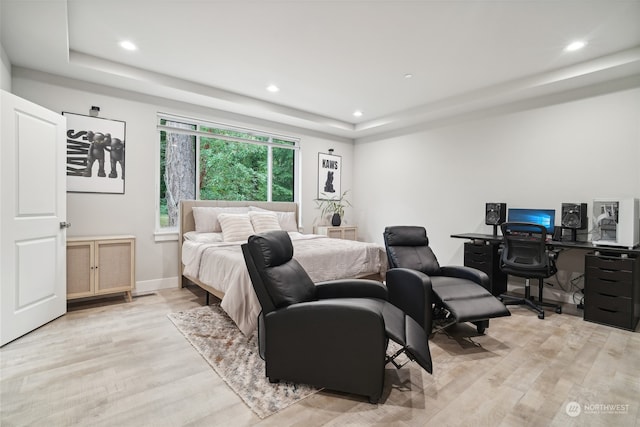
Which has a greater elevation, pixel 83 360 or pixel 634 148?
pixel 634 148

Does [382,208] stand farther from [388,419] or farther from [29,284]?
[29,284]

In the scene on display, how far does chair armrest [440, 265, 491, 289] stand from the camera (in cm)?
291

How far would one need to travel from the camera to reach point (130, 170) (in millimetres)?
4074

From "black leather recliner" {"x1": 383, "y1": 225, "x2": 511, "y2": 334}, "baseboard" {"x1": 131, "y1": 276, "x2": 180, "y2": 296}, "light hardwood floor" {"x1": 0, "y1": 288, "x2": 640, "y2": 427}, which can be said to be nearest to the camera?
"light hardwood floor" {"x1": 0, "y1": 288, "x2": 640, "y2": 427}

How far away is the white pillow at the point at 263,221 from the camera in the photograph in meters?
4.41

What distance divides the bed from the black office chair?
1455mm

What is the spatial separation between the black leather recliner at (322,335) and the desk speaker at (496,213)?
9.51 ft

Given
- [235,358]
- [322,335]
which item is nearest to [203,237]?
[235,358]

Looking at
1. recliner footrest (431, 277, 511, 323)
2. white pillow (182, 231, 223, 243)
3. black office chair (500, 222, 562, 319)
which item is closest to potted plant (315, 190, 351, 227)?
white pillow (182, 231, 223, 243)

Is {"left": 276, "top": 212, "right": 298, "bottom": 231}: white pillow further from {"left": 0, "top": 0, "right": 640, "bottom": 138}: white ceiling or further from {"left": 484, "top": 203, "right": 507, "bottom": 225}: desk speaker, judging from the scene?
{"left": 484, "top": 203, "right": 507, "bottom": 225}: desk speaker

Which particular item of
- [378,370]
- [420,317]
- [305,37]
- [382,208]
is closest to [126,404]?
[378,370]

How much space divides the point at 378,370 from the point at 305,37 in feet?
9.67

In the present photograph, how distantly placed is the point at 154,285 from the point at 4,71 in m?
2.81

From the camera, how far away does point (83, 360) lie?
92.0 inches
